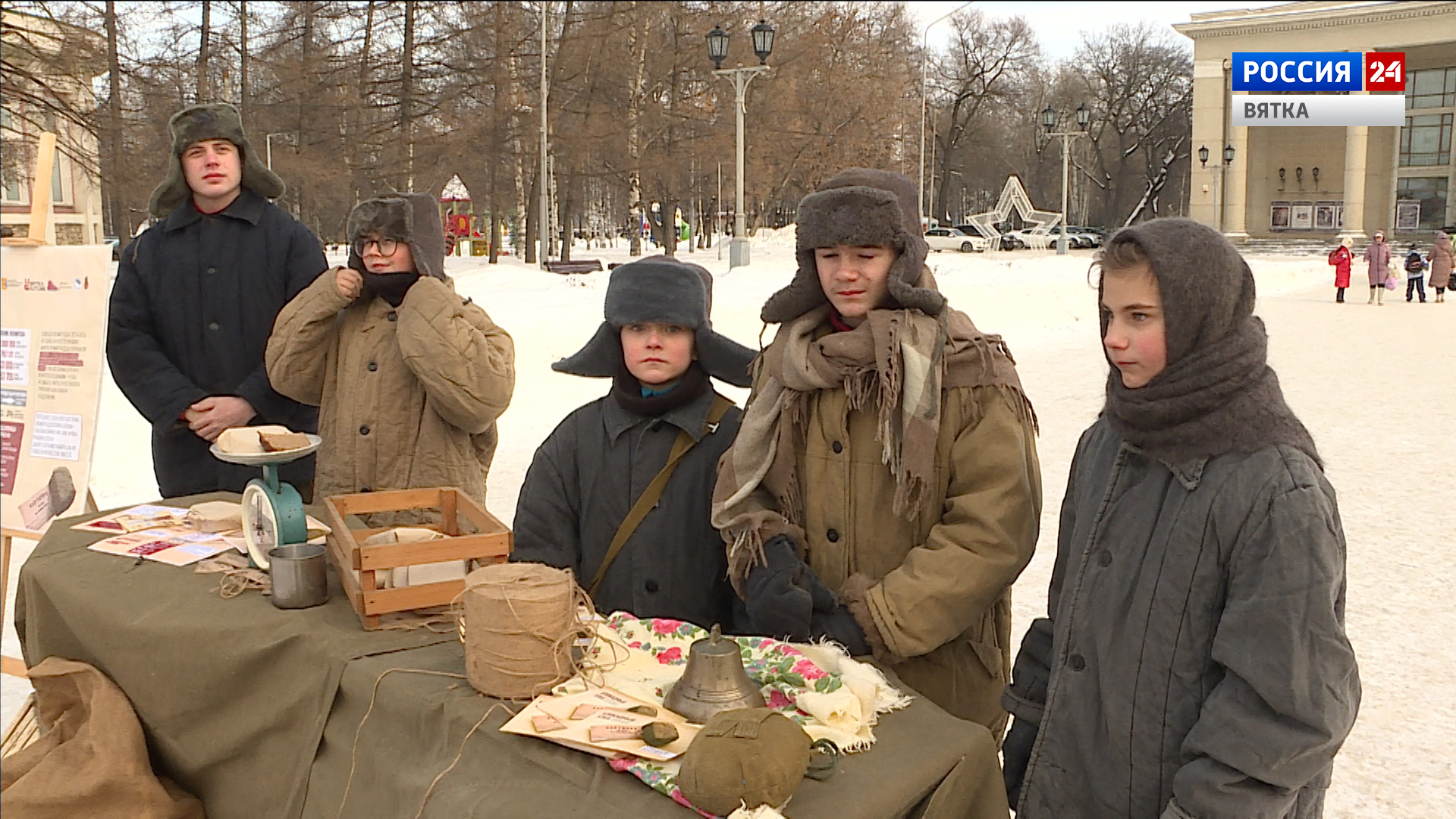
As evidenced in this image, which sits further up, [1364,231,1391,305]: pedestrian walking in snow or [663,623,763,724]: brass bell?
[1364,231,1391,305]: pedestrian walking in snow

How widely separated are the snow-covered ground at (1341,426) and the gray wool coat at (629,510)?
222 centimetres

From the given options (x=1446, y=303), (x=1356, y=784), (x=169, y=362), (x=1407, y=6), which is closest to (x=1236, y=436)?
(x=1356, y=784)

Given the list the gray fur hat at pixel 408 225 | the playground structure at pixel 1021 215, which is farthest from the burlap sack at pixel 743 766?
the playground structure at pixel 1021 215

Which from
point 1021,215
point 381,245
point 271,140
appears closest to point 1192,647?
point 381,245

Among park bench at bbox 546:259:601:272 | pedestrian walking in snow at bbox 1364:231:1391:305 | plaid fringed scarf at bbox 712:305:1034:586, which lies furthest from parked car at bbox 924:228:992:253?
plaid fringed scarf at bbox 712:305:1034:586

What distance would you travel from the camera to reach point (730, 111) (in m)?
33.0

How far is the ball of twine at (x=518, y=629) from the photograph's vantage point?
2059 millimetres

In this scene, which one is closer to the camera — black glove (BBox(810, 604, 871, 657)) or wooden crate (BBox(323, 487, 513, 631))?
wooden crate (BBox(323, 487, 513, 631))

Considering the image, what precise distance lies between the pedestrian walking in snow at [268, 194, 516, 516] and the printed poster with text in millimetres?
1112

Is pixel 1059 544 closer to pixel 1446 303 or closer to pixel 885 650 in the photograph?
pixel 885 650

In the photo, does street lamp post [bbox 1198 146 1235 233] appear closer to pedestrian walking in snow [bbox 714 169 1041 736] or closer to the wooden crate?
pedestrian walking in snow [bbox 714 169 1041 736]

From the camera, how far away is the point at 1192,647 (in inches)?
79.7

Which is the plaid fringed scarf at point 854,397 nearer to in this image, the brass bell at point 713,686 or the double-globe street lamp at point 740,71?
the brass bell at point 713,686

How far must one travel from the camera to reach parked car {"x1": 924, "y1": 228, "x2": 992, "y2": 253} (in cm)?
4203
